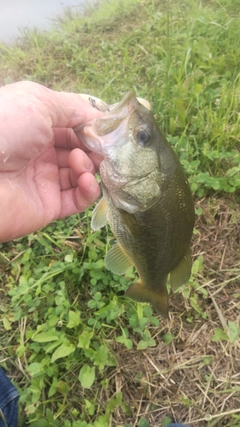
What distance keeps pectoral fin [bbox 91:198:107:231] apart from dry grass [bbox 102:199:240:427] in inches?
35.4

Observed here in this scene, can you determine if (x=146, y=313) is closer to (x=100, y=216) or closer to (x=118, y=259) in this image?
(x=118, y=259)

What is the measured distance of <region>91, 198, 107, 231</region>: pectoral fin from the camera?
170 centimetres

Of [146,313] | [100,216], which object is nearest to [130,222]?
[100,216]

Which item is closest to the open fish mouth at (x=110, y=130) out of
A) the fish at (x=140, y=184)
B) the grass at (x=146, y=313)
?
the fish at (x=140, y=184)

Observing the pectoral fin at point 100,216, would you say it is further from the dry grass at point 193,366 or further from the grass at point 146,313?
the dry grass at point 193,366

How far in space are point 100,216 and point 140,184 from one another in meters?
0.25

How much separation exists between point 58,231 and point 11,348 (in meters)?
0.79

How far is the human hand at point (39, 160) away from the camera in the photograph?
1.55 meters

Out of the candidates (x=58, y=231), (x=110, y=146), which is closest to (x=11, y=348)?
(x=58, y=231)

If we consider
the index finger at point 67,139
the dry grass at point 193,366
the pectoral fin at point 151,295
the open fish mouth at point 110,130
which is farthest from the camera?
the dry grass at point 193,366

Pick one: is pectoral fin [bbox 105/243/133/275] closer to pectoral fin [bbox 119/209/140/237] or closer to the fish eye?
pectoral fin [bbox 119/209/140/237]

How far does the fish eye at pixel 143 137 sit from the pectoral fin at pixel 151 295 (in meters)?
0.71

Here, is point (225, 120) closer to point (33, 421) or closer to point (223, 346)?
point (223, 346)

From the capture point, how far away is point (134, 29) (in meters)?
4.02
